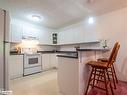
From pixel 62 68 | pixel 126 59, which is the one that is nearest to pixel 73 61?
pixel 62 68

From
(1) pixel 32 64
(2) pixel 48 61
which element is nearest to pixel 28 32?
(1) pixel 32 64

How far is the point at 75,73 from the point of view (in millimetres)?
1988

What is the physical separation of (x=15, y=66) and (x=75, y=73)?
2.56m

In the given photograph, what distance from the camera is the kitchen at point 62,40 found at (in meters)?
2.12

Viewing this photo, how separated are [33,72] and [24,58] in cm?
75

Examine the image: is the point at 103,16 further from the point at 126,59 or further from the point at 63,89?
the point at 63,89

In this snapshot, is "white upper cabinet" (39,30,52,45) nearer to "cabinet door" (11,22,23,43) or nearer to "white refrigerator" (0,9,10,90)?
"cabinet door" (11,22,23,43)

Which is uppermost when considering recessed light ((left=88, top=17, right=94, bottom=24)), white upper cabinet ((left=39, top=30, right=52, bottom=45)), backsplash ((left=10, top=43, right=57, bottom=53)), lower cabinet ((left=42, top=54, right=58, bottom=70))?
recessed light ((left=88, top=17, right=94, bottom=24))

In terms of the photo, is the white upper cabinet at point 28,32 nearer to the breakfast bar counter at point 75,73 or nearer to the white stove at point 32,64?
the white stove at point 32,64

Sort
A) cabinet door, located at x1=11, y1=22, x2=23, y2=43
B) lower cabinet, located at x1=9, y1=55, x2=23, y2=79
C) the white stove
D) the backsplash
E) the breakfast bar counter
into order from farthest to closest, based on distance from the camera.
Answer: the backsplash
the white stove
cabinet door, located at x1=11, y1=22, x2=23, y2=43
lower cabinet, located at x1=9, y1=55, x2=23, y2=79
the breakfast bar counter

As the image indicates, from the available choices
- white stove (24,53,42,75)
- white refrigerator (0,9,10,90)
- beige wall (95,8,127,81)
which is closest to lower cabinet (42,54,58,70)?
white stove (24,53,42,75)

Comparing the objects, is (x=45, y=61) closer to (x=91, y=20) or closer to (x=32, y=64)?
(x=32, y=64)

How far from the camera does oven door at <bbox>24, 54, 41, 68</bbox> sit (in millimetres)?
3918

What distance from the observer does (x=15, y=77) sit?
140 inches
